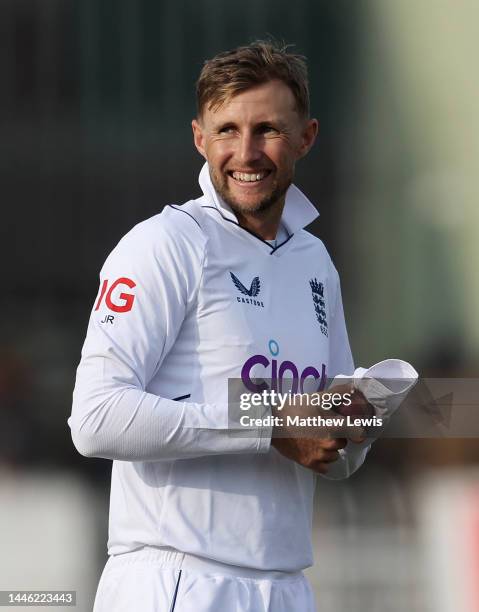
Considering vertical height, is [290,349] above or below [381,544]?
above

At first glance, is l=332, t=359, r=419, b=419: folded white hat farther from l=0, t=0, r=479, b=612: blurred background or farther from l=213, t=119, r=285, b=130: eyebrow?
l=0, t=0, r=479, b=612: blurred background

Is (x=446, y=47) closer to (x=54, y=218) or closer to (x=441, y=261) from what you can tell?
(x=441, y=261)

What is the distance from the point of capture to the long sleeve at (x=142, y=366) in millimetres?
1802

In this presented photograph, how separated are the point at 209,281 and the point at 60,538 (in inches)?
75.0

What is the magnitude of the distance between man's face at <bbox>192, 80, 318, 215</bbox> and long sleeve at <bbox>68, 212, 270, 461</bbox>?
0.55ft

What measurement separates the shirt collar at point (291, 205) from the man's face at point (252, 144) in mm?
17

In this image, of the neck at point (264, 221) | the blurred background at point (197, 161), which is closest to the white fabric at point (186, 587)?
the neck at point (264, 221)

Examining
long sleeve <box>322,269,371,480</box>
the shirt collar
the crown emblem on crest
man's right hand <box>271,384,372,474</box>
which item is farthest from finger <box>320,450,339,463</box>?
the shirt collar

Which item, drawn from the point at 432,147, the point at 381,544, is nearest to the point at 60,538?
the point at 381,544

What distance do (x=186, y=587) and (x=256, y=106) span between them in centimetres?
80

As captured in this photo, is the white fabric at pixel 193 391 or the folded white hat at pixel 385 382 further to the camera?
the folded white hat at pixel 385 382

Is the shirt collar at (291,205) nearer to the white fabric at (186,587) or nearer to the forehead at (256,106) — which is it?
the forehead at (256,106)

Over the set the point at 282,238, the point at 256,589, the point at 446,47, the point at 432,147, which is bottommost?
the point at 256,589

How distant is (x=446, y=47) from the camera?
13.8 ft
